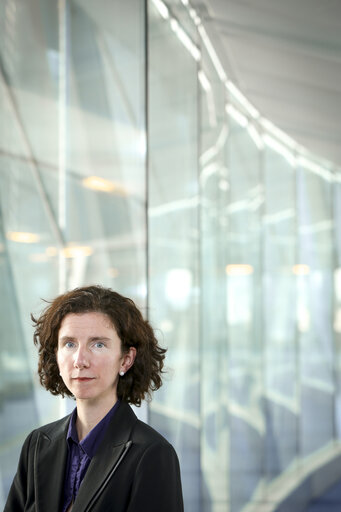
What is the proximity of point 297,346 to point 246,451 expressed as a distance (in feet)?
8.29

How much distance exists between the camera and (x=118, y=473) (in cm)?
169

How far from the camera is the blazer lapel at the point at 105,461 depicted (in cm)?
169

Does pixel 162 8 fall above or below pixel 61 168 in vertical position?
above

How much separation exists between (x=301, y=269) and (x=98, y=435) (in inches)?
356

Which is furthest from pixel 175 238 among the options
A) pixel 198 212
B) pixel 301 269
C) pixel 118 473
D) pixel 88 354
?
pixel 301 269

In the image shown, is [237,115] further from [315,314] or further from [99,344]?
[99,344]

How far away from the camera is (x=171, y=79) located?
4883 mm

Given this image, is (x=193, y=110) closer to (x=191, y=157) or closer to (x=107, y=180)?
(x=191, y=157)

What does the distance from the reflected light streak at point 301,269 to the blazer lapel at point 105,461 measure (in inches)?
348

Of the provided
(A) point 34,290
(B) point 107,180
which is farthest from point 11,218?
(B) point 107,180

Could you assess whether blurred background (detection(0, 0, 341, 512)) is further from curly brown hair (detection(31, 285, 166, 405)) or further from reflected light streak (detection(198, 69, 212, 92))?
curly brown hair (detection(31, 285, 166, 405))

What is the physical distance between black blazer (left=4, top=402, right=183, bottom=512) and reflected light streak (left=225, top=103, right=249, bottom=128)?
6.21 metres

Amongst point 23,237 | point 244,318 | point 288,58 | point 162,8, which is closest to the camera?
point 23,237

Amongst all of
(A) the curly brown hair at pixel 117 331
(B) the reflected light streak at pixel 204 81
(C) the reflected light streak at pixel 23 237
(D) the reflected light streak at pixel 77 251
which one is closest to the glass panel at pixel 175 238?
(B) the reflected light streak at pixel 204 81
